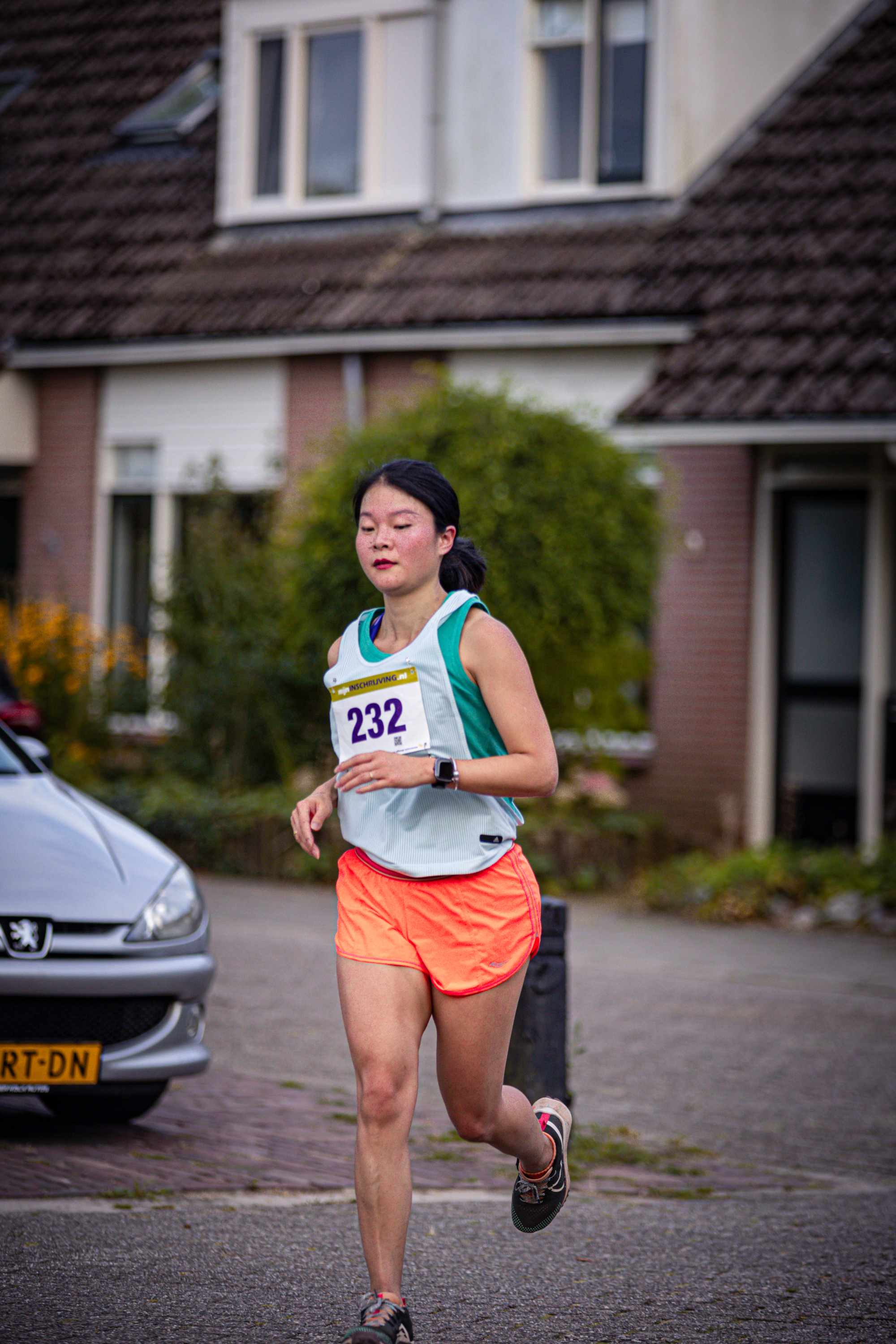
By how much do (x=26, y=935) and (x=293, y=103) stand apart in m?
12.7

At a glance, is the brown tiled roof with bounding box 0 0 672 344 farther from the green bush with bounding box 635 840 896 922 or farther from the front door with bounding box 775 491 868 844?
the green bush with bounding box 635 840 896 922

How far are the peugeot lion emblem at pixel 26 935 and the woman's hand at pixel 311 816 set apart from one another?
5.63ft

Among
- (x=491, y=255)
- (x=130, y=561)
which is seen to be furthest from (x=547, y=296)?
(x=130, y=561)

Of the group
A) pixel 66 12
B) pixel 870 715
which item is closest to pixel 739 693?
pixel 870 715

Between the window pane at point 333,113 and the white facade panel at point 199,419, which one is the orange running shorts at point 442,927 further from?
the window pane at point 333,113

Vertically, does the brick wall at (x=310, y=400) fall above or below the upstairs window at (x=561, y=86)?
below

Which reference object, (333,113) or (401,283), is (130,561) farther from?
(333,113)

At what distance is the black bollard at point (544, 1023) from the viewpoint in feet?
19.7

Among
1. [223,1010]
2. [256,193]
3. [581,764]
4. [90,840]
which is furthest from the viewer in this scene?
[256,193]

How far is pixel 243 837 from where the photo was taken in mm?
13117

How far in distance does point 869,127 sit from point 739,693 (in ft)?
15.4

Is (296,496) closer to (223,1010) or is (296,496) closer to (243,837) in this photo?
(243,837)

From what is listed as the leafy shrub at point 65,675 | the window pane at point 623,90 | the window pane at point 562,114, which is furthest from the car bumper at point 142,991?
the window pane at point 562,114

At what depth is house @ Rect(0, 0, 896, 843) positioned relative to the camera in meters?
14.0
